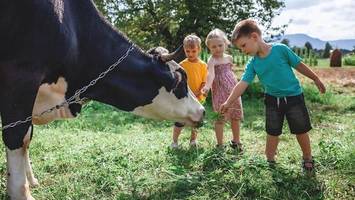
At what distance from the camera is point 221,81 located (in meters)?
6.06

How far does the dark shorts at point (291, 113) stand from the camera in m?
4.70

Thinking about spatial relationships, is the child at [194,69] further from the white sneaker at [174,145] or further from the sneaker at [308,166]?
the sneaker at [308,166]

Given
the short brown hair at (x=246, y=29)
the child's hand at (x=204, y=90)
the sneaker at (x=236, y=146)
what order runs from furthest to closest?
the sneaker at (x=236, y=146)
the child's hand at (x=204, y=90)
the short brown hair at (x=246, y=29)

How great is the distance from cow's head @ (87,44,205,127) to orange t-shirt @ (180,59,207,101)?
3.61 ft

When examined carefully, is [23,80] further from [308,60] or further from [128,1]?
[308,60]

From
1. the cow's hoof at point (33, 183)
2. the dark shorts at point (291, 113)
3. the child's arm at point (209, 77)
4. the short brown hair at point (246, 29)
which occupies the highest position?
the short brown hair at point (246, 29)

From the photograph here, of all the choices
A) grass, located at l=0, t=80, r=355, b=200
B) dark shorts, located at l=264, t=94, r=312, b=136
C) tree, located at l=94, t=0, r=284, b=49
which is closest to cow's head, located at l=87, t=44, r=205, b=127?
grass, located at l=0, t=80, r=355, b=200

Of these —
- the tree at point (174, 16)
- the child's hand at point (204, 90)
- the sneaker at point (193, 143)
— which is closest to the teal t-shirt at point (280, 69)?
the child's hand at point (204, 90)

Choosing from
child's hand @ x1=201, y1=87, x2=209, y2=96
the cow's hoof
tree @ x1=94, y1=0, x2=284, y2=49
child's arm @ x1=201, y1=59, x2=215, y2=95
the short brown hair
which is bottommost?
the cow's hoof

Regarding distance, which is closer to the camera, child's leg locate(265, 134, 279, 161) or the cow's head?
the cow's head

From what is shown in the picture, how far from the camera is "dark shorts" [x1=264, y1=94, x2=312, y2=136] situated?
4.70 m

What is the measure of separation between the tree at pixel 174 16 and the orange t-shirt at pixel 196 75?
996 centimetres

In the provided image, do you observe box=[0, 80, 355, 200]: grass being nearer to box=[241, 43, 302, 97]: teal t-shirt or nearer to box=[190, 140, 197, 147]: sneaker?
box=[190, 140, 197, 147]: sneaker

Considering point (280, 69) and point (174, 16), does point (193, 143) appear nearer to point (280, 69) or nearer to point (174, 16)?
point (280, 69)
